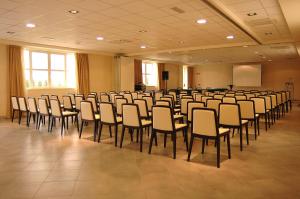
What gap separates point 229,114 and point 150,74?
1320 centimetres

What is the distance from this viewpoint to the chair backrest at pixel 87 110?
18.1 ft

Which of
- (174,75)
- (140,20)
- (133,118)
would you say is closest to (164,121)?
(133,118)

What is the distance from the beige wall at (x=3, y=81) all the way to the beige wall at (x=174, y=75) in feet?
39.4

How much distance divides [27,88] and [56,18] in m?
5.45

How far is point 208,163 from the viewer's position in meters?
3.94

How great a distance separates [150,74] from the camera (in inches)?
696

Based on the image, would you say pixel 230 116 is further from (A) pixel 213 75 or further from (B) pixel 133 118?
(A) pixel 213 75

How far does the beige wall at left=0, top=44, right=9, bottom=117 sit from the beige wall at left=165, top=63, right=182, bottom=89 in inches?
473

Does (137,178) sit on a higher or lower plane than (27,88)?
lower

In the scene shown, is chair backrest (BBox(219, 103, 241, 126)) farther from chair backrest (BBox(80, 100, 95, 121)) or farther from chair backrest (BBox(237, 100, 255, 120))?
chair backrest (BBox(80, 100, 95, 121))

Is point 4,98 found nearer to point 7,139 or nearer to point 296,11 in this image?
point 7,139

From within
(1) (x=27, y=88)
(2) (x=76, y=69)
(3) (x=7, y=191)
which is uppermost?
(2) (x=76, y=69)

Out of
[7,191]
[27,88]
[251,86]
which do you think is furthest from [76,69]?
[251,86]

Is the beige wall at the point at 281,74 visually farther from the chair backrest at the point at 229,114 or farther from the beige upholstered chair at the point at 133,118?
the beige upholstered chair at the point at 133,118
